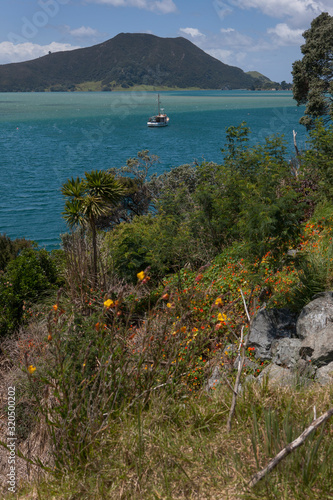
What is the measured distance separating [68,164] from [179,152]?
1879cm

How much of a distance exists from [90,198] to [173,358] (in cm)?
586

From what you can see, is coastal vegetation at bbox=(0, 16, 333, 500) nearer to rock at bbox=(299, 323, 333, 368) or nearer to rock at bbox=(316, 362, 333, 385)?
rock at bbox=(316, 362, 333, 385)

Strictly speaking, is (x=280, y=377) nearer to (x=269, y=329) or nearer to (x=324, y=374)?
(x=324, y=374)

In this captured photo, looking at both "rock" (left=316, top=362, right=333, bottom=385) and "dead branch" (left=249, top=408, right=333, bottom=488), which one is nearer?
"dead branch" (left=249, top=408, right=333, bottom=488)

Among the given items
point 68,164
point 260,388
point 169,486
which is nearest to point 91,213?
point 260,388

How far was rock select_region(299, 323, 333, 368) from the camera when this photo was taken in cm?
438

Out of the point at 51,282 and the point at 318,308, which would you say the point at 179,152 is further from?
the point at 318,308

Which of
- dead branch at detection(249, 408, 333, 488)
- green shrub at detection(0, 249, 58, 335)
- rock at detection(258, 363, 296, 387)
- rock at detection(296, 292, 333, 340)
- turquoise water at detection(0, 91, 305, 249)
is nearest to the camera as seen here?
dead branch at detection(249, 408, 333, 488)

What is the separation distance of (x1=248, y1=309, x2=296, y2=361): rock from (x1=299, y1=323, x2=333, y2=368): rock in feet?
2.06

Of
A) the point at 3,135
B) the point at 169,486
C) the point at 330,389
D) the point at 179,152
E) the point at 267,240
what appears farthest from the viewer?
the point at 3,135

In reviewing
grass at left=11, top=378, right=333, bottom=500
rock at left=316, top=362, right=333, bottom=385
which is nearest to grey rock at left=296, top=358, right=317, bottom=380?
rock at left=316, top=362, right=333, bottom=385

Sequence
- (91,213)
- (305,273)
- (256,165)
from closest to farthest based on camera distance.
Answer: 1. (305,273)
2. (91,213)
3. (256,165)

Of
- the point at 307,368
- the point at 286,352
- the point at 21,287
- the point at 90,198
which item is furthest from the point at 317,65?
the point at 307,368

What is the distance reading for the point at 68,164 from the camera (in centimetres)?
6119
